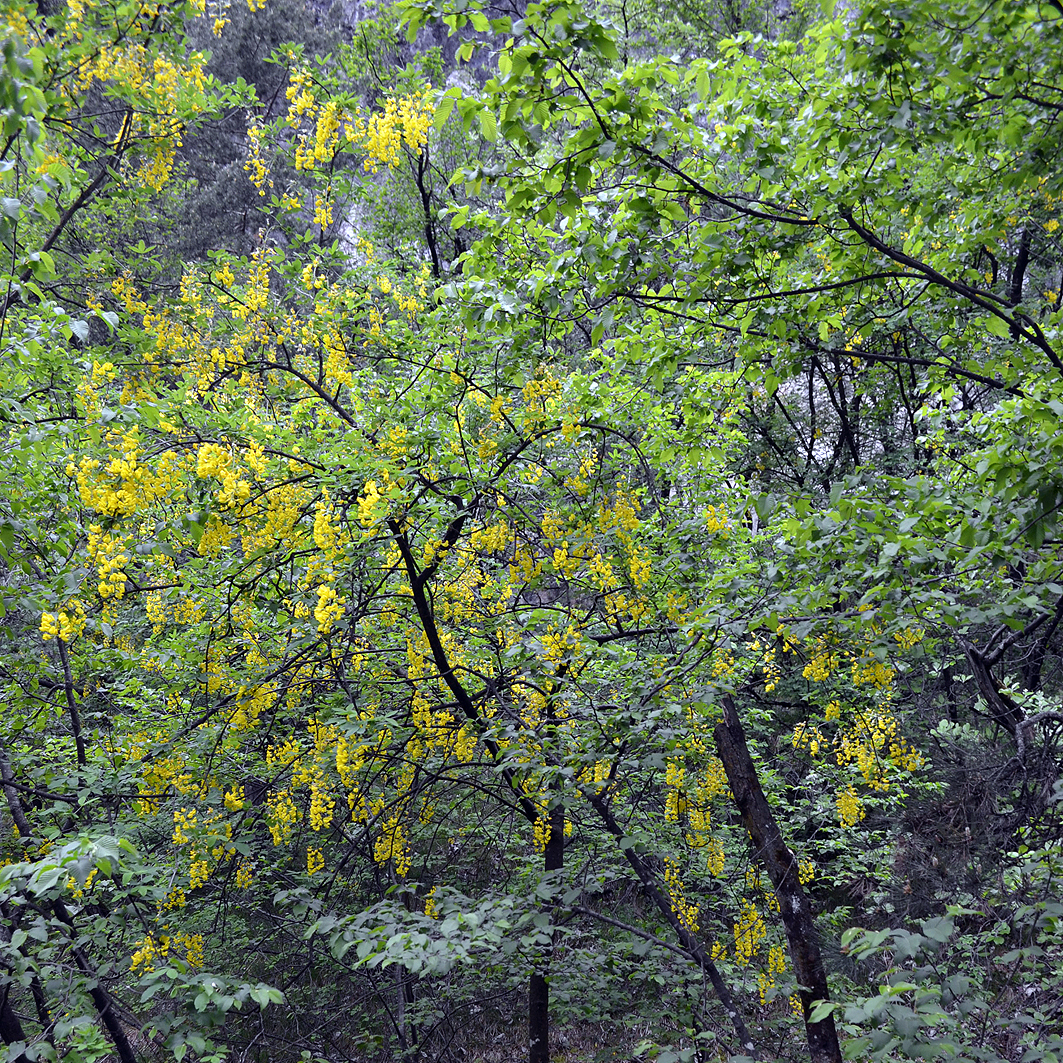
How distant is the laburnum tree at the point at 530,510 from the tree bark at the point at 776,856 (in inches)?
1.5

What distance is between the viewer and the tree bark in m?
5.99

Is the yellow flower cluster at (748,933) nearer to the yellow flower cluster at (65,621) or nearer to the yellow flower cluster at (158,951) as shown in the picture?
the yellow flower cluster at (158,951)

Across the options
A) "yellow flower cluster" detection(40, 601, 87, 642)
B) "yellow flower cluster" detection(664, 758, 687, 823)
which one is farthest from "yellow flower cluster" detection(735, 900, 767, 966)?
"yellow flower cluster" detection(40, 601, 87, 642)

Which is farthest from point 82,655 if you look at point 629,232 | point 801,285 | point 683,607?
point 801,285

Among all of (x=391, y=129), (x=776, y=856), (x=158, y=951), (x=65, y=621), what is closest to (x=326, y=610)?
(x=65, y=621)

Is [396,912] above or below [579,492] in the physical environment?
below

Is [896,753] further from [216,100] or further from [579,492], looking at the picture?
A: [216,100]

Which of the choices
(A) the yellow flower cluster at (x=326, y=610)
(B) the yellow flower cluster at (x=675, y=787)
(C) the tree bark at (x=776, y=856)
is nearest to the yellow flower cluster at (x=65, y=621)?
(A) the yellow flower cluster at (x=326, y=610)

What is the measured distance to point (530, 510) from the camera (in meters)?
5.44

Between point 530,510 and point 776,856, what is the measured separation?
3672 mm

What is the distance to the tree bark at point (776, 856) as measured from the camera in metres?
5.99

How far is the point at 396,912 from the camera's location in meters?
3.32

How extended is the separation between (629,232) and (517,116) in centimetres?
67

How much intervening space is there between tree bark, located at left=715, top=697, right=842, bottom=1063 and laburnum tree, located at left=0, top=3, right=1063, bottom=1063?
37 mm
